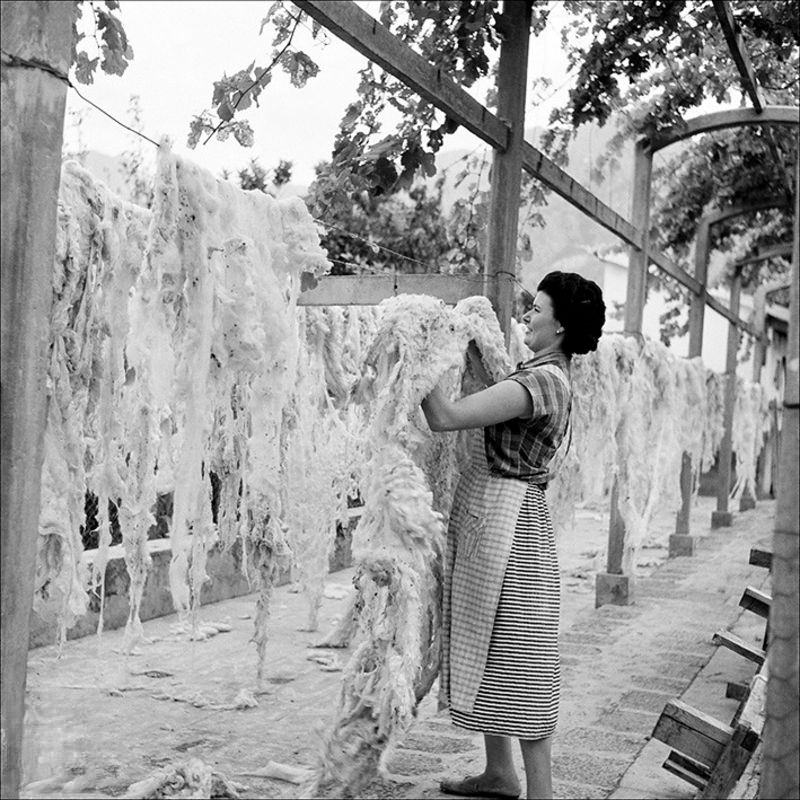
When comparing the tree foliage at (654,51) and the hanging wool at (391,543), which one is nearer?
the hanging wool at (391,543)

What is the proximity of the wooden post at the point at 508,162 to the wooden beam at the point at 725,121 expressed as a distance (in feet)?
12.7

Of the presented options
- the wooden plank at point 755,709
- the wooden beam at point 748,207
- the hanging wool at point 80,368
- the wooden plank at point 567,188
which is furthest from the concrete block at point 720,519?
the hanging wool at point 80,368

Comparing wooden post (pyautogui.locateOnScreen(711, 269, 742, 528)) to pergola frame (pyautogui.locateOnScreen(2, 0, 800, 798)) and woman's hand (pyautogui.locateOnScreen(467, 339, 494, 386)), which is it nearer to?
woman's hand (pyautogui.locateOnScreen(467, 339, 494, 386))

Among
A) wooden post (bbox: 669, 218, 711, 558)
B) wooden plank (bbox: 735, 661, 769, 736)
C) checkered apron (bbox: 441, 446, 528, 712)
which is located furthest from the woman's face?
wooden post (bbox: 669, 218, 711, 558)

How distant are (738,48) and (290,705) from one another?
477 centimetres

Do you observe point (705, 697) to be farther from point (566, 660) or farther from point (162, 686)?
point (162, 686)

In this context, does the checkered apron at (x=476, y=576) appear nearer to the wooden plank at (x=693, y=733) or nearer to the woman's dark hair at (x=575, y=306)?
the woman's dark hair at (x=575, y=306)

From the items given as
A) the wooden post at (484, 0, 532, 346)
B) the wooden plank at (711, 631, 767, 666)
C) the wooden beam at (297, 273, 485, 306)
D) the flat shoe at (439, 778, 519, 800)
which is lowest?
the flat shoe at (439, 778, 519, 800)

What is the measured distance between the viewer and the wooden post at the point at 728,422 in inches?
515

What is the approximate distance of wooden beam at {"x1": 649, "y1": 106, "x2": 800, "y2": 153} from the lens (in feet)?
27.7

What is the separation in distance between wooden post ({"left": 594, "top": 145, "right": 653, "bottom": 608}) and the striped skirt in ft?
15.2

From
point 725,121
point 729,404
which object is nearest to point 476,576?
point 725,121

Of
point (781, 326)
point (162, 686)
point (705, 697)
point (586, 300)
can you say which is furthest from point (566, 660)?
point (781, 326)

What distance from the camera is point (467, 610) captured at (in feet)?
11.6
